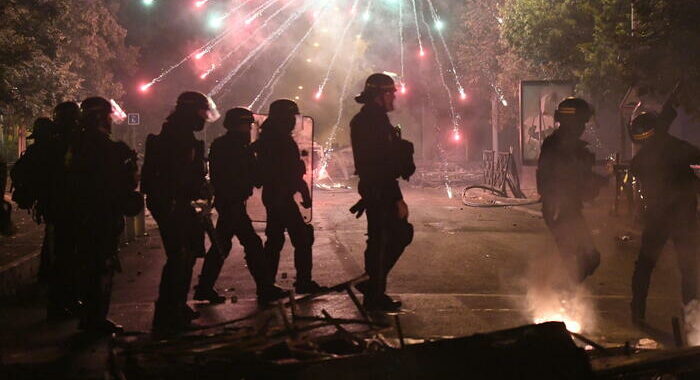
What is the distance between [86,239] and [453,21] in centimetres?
3316

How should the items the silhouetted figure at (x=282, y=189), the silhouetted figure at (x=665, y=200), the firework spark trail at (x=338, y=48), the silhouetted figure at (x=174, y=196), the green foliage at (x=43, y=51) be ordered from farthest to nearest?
the firework spark trail at (x=338, y=48)
the green foliage at (x=43, y=51)
the silhouetted figure at (x=282, y=189)
the silhouetted figure at (x=665, y=200)
the silhouetted figure at (x=174, y=196)

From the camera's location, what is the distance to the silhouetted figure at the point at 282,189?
22.6 feet

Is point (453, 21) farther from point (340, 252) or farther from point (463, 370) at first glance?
point (463, 370)

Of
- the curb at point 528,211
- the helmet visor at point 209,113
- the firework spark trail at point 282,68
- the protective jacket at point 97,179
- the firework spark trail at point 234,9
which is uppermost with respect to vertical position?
the firework spark trail at point 234,9

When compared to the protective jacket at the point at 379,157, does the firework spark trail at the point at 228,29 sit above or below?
above

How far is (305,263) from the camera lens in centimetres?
694

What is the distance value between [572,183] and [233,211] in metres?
2.94

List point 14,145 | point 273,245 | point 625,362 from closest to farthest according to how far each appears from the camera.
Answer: point 625,362 < point 273,245 < point 14,145

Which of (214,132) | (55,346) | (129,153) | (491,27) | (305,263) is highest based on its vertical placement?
(491,27)

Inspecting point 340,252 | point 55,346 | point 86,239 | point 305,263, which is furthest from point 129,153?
point 340,252

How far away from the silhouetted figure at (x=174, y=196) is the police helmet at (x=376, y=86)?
1.49 metres

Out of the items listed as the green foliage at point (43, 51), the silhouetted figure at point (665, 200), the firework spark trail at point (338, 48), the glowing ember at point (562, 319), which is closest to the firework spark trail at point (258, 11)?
the firework spark trail at point (338, 48)

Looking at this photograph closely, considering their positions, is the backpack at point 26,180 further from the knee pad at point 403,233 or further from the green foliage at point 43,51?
the green foliage at point 43,51

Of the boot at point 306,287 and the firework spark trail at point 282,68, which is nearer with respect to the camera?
the boot at point 306,287
